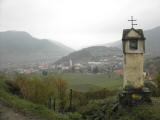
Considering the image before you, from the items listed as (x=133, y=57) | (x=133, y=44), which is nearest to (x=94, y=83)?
(x=133, y=44)

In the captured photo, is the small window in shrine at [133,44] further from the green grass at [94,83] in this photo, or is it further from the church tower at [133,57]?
the green grass at [94,83]

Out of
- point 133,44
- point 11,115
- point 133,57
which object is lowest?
point 11,115

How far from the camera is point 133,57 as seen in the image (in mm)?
14375

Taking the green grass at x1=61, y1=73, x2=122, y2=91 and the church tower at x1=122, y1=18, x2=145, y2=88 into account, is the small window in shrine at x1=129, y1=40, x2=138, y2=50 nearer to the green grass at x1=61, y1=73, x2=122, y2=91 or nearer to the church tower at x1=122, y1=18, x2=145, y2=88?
the church tower at x1=122, y1=18, x2=145, y2=88

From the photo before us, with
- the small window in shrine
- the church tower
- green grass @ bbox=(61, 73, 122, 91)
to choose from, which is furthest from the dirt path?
green grass @ bbox=(61, 73, 122, 91)

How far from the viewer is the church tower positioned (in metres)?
14.2

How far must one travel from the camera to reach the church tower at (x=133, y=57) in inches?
559

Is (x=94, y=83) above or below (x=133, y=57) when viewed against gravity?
below

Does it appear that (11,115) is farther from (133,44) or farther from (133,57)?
(133,44)

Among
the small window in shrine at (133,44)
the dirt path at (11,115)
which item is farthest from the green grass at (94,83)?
the dirt path at (11,115)

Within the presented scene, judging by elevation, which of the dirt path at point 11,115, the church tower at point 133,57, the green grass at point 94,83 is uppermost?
the church tower at point 133,57

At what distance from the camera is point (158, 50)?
187 metres

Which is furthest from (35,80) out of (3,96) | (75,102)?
(3,96)

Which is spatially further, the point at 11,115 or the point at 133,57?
the point at 133,57
